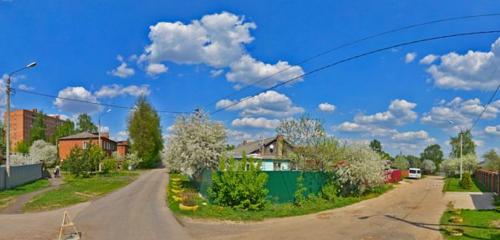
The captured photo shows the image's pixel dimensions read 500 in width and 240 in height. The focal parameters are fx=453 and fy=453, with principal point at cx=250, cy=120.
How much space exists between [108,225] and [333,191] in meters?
13.8

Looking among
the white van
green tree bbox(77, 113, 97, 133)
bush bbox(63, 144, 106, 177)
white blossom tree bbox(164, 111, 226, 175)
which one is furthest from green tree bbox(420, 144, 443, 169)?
white blossom tree bbox(164, 111, 226, 175)

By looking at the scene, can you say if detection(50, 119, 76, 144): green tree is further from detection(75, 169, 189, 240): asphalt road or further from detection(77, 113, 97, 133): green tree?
detection(75, 169, 189, 240): asphalt road

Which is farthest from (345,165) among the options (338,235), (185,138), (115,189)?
(115,189)

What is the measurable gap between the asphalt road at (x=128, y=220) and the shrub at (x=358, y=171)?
10788 millimetres

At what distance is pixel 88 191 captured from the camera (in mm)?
30969

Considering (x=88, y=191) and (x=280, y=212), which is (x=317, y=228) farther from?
(x=88, y=191)

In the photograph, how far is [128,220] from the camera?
59.4ft

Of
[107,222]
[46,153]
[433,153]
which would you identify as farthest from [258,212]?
[433,153]

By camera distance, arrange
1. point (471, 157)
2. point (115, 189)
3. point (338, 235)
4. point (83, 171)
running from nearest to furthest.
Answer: point (338, 235), point (115, 189), point (83, 171), point (471, 157)

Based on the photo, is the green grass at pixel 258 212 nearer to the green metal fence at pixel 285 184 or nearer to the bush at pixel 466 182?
the green metal fence at pixel 285 184

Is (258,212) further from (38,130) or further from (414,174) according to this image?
(38,130)

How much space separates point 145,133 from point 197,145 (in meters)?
53.2

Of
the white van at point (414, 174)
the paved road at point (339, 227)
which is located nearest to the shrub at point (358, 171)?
the paved road at point (339, 227)

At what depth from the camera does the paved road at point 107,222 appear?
14914mm
